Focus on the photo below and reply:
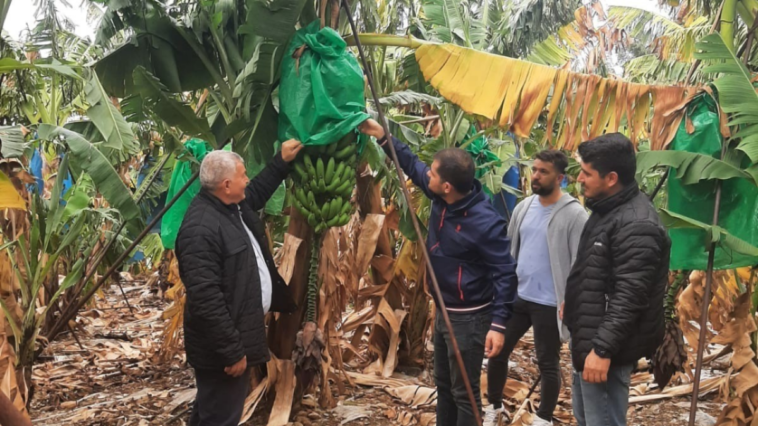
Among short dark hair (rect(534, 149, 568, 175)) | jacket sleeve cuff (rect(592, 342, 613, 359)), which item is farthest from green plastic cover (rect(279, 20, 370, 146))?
jacket sleeve cuff (rect(592, 342, 613, 359))

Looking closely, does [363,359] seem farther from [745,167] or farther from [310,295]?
[745,167]

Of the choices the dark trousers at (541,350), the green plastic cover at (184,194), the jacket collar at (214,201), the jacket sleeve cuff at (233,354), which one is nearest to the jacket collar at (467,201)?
the dark trousers at (541,350)

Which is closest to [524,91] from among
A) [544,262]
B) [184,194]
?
[544,262]

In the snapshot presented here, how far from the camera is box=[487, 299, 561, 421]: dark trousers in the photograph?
3385mm

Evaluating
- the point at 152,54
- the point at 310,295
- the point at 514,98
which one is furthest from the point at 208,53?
the point at 514,98

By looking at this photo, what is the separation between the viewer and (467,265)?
2.79 meters

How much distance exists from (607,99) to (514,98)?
23.3 inches

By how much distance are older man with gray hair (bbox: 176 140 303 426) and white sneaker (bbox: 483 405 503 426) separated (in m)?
1.82

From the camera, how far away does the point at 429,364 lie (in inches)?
207

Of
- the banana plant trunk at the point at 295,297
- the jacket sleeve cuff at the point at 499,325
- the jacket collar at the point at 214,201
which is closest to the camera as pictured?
the jacket collar at the point at 214,201

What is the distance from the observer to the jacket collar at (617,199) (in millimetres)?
2340

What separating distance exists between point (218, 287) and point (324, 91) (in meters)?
1.06

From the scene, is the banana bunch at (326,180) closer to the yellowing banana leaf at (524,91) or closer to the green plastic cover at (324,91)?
the green plastic cover at (324,91)

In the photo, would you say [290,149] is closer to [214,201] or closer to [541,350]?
[214,201]
